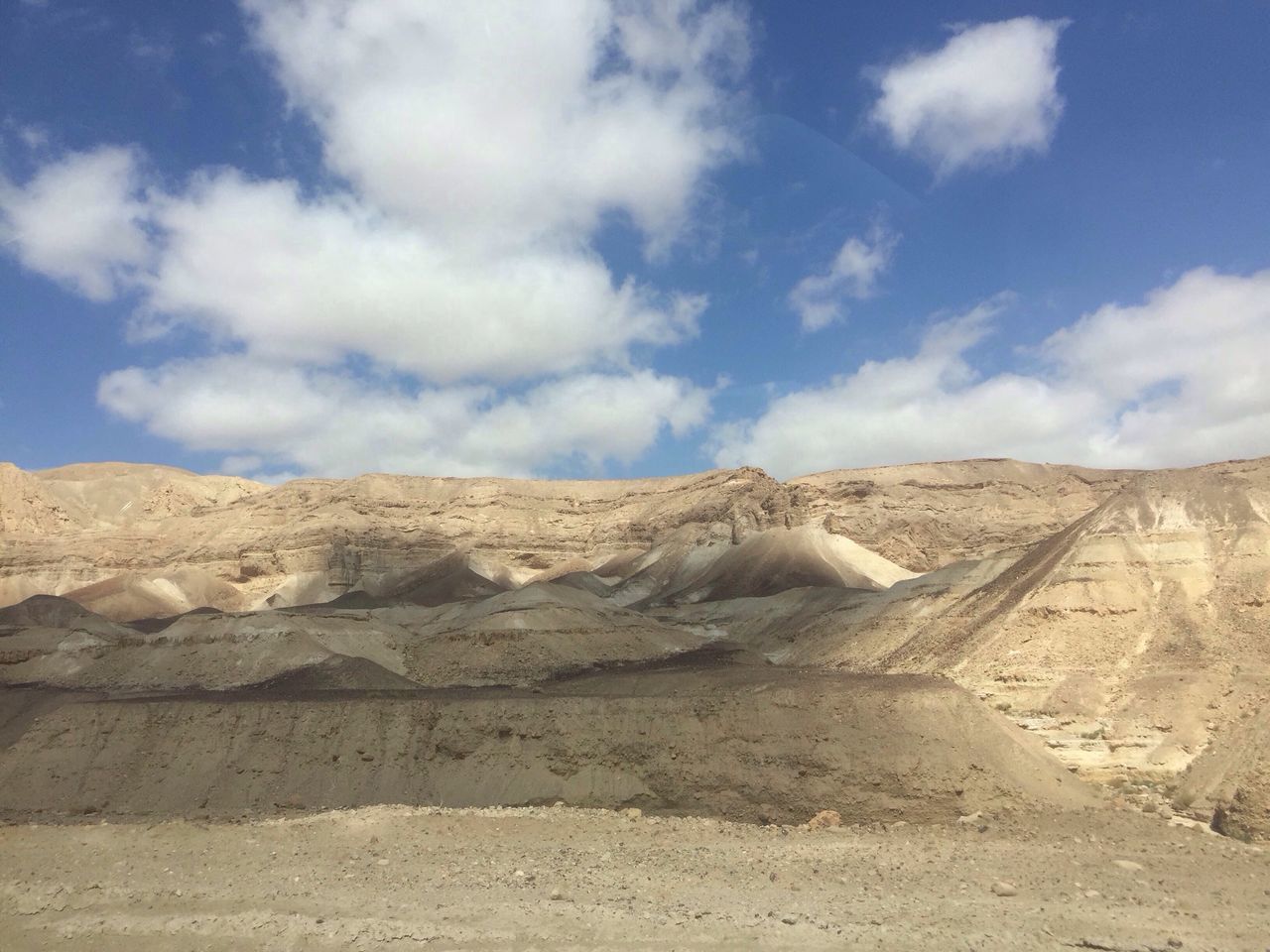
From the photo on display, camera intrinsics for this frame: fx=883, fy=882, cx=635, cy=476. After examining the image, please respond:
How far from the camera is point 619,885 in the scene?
12633mm

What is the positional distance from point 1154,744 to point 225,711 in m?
21.7

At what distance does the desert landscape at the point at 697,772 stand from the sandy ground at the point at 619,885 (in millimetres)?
64

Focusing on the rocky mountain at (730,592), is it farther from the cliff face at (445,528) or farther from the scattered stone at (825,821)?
the scattered stone at (825,821)

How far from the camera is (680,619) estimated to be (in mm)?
58531

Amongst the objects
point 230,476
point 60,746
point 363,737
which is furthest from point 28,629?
point 230,476

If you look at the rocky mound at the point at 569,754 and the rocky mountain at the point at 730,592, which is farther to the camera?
the rocky mountain at the point at 730,592

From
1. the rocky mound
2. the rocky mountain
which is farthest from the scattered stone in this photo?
the rocky mountain

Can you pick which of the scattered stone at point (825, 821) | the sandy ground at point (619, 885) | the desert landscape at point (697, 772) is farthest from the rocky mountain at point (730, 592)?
the scattered stone at point (825, 821)

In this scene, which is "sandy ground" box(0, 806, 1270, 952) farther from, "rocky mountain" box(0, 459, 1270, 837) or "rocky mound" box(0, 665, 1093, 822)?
"rocky mountain" box(0, 459, 1270, 837)

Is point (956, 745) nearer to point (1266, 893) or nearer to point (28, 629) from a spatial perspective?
point (1266, 893)

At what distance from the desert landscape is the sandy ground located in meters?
0.06

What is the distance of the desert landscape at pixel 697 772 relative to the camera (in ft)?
38.1

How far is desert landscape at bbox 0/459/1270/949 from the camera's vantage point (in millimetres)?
11602

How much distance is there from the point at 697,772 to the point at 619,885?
574 centimetres
